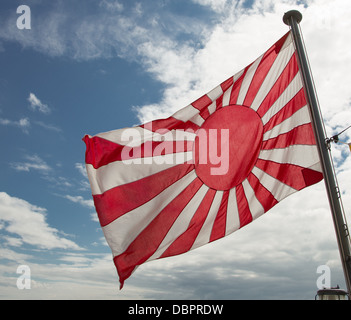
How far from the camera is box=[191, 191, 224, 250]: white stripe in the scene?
6.96 metres

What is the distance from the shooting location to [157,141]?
7.62 m

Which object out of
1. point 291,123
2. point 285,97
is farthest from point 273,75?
point 291,123

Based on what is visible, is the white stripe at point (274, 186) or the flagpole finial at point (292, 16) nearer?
the white stripe at point (274, 186)

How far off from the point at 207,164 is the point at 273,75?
2417 mm

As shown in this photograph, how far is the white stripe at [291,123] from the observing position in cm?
686

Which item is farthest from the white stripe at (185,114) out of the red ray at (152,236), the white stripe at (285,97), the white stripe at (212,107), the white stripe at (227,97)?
the white stripe at (285,97)

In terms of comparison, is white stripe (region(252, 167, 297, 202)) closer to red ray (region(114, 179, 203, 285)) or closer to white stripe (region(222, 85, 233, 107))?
red ray (region(114, 179, 203, 285))

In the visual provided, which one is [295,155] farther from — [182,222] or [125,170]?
[125,170]

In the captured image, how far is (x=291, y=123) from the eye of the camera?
22.9ft

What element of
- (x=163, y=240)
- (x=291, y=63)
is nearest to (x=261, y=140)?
(x=291, y=63)

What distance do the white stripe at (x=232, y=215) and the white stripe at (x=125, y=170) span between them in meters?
1.25

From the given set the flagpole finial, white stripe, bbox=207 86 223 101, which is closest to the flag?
white stripe, bbox=207 86 223 101

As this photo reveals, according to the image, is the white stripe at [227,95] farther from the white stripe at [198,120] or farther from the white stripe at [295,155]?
the white stripe at [295,155]
